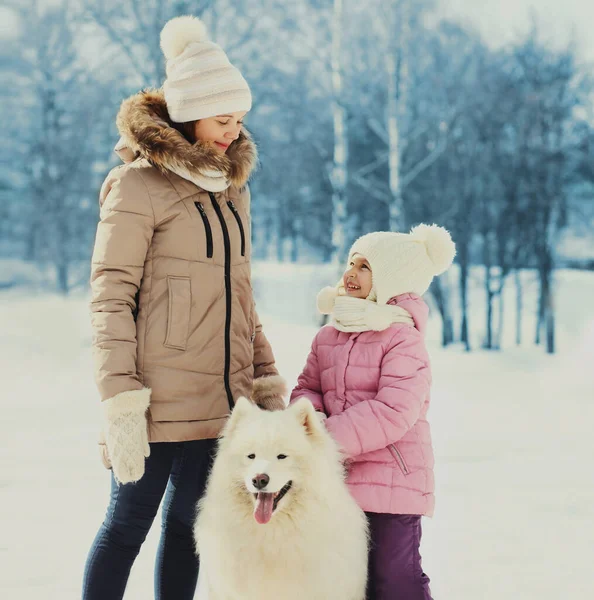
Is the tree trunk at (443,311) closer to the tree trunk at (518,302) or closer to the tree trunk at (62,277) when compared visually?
the tree trunk at (518,302)

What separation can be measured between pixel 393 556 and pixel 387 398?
53 centimetres

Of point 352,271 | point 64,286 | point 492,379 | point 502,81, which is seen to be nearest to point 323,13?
point 502,81

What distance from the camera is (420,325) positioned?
8.00ft

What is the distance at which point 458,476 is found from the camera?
520 cm

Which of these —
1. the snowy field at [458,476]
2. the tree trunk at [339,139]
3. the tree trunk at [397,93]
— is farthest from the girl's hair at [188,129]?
the tree trunk at [397,93]

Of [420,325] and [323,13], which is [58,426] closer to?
[420,325]

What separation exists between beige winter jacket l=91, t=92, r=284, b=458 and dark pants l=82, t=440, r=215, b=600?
3.4 inches

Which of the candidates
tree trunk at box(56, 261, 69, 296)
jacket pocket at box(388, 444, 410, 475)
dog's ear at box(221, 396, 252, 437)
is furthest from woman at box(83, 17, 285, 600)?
tree trunk at box(56, 261, 69, 296)

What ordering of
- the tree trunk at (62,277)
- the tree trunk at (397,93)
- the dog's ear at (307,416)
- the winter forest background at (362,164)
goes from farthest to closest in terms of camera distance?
the tree trunk at (62,277), the tree trunk at (397,93), the winter forest background at (362,164), the dog's ear at (307,416)

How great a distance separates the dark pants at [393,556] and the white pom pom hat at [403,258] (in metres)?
0.71

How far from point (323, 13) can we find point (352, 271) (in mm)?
11645

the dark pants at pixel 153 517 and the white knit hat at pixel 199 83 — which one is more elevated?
the white knit hat at pixel 199 83

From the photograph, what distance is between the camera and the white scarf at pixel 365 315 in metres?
2.33

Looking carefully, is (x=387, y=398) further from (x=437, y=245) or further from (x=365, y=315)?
(x=437, y=245)
